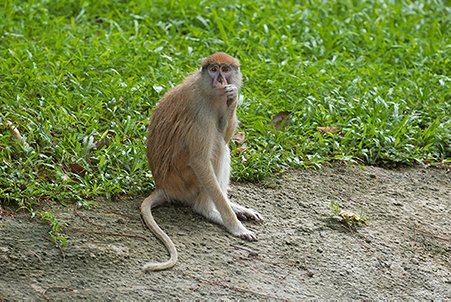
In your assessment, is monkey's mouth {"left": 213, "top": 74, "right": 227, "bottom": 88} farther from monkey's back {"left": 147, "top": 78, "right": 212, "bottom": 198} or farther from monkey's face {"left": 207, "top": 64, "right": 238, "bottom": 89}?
monkey's back {"left": 147, "top": 78, "right": 212, "bottom": 198}

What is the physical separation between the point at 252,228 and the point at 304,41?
11.5 ft

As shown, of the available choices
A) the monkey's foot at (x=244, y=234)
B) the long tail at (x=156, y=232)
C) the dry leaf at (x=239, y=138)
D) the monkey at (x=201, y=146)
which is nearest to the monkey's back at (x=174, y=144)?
the monkey at (x=201, y=146)

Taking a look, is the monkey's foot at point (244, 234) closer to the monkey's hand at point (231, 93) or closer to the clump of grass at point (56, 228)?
the monkey's hand at point (231, 93)

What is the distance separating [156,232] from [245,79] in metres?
2.79

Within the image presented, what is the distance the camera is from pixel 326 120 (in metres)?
7.46

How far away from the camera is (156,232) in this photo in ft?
18.0

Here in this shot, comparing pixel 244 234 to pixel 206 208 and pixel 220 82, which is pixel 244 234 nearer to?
pixel 206 208

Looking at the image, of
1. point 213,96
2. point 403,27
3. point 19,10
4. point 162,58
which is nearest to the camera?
point 213,96

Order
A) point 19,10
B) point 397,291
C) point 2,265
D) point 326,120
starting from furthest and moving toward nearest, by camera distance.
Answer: point 19,10, point 326,120, point 397,291, point 2,265

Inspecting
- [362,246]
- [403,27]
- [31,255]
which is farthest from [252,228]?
[403,27]

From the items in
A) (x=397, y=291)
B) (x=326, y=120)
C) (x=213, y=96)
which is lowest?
(x=397, y=291)

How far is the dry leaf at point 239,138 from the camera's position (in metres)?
7.05

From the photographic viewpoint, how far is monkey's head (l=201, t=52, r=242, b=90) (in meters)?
5.74

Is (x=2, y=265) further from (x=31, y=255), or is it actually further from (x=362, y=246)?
(x=362, y=246)
